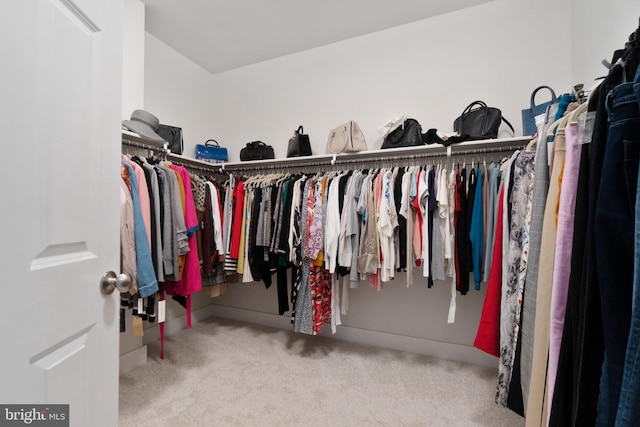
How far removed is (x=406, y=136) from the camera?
216cm

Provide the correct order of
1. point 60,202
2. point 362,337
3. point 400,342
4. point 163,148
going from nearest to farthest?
1. point 60,202
2. point 163,148
3. point 400,342
4. point 362,337

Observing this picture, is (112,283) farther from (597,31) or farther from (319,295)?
(597,31)

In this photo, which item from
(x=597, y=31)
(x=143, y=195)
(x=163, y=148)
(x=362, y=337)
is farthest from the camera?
(x=362, y=337)

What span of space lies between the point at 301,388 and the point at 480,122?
221cm

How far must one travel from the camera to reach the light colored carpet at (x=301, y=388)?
61.2 inches

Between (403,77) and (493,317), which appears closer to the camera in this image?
(493,317)

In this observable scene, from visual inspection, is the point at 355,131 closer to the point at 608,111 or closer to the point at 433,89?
the point at 433,89

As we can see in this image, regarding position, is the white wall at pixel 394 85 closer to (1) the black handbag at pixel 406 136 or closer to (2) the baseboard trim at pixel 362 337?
(2) the baseboard trim at pixel 362 337

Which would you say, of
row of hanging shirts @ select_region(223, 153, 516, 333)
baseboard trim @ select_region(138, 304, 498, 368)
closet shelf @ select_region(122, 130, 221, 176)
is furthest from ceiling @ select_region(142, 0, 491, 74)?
baseboard trim @ select_region(138, 304, 498, 368)

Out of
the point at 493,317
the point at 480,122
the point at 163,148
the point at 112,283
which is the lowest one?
the point at 493,317

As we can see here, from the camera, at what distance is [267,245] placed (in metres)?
2.23

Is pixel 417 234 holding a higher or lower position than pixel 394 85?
lower

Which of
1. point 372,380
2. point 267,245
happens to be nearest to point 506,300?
point 372,380

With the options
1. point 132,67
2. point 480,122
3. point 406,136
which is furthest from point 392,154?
point 132,67
